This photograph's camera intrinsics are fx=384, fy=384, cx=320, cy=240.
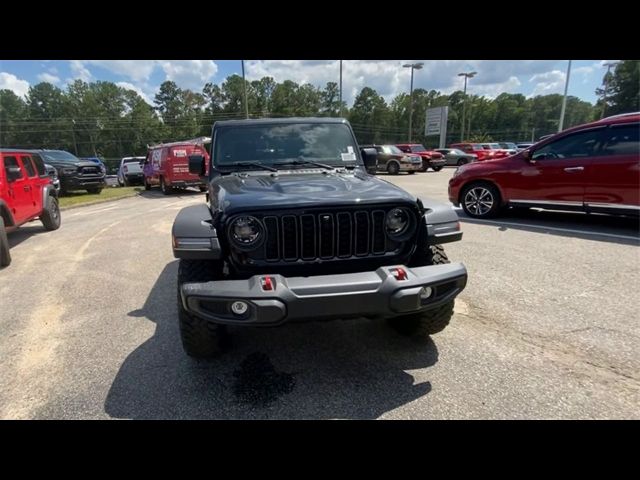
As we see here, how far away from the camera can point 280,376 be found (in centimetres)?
277

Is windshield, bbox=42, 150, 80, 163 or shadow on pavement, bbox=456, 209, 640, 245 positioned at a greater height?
windshield, bbox=42, 150, 80, 163

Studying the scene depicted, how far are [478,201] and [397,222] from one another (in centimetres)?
609

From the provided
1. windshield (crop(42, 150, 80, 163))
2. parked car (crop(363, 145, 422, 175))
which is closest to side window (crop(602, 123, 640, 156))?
parked car (crop(363, 145, 422, 175))

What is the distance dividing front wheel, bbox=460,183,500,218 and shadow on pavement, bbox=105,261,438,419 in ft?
18.0

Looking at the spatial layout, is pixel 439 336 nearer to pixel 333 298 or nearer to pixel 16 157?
pixel 333 298

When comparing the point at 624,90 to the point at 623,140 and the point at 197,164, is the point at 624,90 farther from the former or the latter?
the point at 197,164

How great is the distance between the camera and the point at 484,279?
15.0ft

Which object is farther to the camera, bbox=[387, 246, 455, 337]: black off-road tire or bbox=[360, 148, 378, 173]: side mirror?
bbox=[360, 148, 378, 173]: side mirror

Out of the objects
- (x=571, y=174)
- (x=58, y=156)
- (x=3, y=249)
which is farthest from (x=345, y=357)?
(x=58, y=156)

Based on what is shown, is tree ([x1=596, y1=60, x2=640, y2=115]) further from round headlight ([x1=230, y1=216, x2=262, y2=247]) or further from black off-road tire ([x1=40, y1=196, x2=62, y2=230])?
round headlight ([x1=230, y1=216, x2=262, y2=247])

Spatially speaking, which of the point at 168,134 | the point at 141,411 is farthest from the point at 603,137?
the point at 168,134

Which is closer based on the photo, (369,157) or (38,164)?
(369,157)

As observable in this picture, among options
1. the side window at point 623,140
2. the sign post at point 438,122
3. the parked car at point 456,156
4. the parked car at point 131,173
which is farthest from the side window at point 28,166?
the sign post at point 438,122

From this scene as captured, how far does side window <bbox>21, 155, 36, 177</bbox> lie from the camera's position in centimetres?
729
